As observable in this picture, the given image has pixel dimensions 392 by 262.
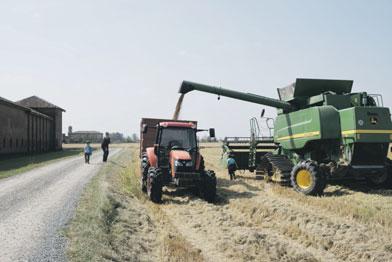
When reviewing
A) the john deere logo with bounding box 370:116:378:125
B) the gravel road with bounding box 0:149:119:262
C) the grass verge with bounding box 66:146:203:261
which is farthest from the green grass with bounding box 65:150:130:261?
the john deere logo with bounding box 370:116:378:125

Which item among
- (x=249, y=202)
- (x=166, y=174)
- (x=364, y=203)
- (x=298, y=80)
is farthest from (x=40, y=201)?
(x=298, y=80)

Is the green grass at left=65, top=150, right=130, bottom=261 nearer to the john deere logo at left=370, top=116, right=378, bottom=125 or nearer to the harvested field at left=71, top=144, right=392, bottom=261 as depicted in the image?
the harvested field at left=71, top=144, right=392, bottom=261

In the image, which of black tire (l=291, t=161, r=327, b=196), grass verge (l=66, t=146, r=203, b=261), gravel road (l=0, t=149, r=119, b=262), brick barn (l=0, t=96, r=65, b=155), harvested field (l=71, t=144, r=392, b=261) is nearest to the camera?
gravel road (l=0, t=149, r=119, b=262)

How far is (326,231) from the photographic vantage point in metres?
8.07

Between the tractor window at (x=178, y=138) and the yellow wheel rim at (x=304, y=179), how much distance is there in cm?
345

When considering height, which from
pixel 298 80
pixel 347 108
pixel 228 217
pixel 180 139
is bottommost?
pixel 228 217

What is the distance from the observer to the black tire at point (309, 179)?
Result: 1165cm

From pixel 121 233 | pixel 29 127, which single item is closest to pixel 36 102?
pixel 29 127

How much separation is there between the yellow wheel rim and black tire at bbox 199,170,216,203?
108 inches

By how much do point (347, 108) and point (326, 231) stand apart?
217 inches

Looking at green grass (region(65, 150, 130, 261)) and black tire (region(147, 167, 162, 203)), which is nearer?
green grass (region(65, 150, 130, 261))

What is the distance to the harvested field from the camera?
7133mm

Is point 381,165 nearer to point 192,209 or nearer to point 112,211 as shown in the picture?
point 192,209

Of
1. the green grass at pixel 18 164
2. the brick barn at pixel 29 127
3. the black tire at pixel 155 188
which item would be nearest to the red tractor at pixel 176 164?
the black tire at pixel 155 188
